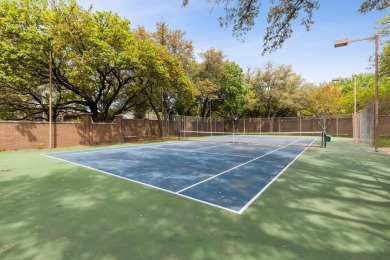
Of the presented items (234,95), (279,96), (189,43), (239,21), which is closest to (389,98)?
(279,96)

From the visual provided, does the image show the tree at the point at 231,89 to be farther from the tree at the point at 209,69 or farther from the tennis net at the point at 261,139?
the tennis net at the point at 261,139

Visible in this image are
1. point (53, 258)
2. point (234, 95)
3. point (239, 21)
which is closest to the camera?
point (53, 258)

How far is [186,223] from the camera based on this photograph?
4.07 metres

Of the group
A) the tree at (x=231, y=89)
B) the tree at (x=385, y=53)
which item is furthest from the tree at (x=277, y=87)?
the tree at (x=385, y=53)

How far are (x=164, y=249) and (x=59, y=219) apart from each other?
2212 millimetres

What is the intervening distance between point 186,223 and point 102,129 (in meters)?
19.0

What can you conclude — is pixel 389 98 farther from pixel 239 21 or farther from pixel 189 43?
pixel 239 21

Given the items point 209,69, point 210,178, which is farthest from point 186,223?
point 209,69

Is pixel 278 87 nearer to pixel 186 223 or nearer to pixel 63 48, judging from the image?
pixel 63 48

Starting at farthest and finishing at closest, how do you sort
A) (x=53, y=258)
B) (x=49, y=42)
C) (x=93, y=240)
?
(x=49, y=42) → (x=93, y=240) → (x=53, y=258)

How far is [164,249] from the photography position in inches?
126

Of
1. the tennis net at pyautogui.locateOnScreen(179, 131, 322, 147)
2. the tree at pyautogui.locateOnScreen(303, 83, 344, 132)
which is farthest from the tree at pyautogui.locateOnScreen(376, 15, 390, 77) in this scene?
the tree at pyautogui.locateOnScreen(303, 83, 344, 132)

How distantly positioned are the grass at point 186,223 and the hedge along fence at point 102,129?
1150 centimetres

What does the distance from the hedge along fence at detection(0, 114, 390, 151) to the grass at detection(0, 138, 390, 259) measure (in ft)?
37.7
